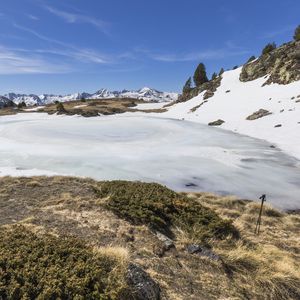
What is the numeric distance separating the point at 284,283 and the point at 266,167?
46.1ft

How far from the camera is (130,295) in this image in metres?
5.79

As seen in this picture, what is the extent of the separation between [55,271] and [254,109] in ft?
151

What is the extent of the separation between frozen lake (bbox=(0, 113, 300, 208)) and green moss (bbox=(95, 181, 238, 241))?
4.41 meters

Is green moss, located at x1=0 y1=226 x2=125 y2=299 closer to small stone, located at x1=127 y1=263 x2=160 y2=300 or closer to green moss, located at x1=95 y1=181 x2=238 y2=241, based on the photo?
small stone, located at x1=127 y1=263 x2=160 y2=300

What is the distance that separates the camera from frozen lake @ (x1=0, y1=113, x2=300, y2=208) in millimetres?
17141

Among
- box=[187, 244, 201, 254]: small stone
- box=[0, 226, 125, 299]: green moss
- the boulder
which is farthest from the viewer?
the boulder

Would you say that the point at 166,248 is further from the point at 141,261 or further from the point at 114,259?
the point at 114,259

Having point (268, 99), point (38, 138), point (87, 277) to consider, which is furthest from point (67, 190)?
point (268, 99)

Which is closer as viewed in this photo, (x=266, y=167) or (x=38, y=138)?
(x=266, y=167)

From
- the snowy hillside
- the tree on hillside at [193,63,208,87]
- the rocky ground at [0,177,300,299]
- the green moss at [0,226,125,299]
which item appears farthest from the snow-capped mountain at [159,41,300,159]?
the green moss at [0,226,125,299]

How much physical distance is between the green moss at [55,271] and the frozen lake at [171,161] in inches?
403

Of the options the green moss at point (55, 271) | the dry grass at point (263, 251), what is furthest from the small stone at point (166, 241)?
the green moss at point (55, 271)

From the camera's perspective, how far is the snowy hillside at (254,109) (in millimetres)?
32706

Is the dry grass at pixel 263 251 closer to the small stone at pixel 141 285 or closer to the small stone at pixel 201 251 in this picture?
the small stone at pixel 201 251
